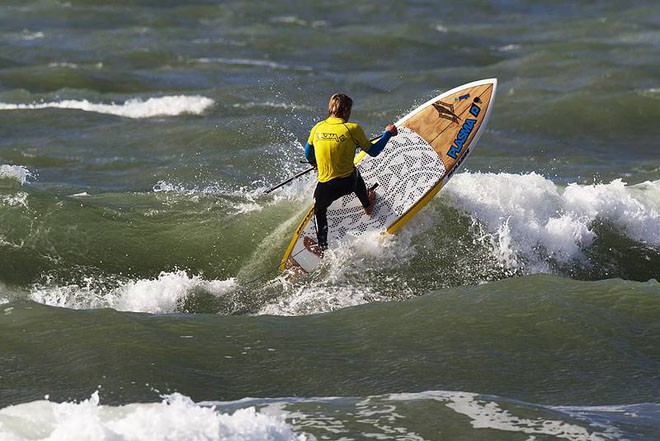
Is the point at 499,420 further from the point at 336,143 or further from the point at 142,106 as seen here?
the point at 142,106

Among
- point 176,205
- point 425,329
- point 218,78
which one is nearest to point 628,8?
point 218,78

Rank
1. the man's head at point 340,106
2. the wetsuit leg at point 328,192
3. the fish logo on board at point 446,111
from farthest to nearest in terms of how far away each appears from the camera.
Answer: the fish logo on board at point 446,111 → the wetsuit leg at point 328,192 → the man's head at point 340,106

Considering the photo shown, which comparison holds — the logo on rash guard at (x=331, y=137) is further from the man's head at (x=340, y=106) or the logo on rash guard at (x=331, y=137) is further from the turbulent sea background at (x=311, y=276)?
the turbulent sea background at (x=311, y=276)

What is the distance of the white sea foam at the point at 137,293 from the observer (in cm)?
1126

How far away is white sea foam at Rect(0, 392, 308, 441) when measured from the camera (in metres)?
6.89

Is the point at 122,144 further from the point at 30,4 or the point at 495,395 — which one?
the point at 30,4

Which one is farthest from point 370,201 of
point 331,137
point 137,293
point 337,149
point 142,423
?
Answer: point 142,423

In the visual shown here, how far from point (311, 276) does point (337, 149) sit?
4.74 ft

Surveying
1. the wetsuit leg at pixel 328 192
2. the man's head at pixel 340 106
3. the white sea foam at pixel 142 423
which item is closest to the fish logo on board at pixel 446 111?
the wetsuit leg at pixel 328 192

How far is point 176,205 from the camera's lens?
1400 centimetres

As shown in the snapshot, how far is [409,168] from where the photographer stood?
1216 cm

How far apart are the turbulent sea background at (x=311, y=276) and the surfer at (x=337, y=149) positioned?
769 mm

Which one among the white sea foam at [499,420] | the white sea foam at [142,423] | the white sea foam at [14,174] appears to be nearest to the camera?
the white sea foam at [142,423]

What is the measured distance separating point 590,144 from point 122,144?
24.7ft
